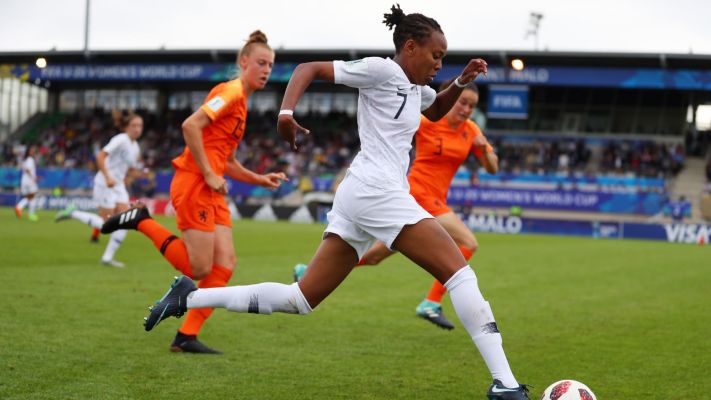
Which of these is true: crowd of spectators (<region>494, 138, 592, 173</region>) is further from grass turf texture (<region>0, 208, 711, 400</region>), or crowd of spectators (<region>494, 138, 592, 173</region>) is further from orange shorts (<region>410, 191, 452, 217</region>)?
orange shorts (<region>410, 191, 452, 217</region>)

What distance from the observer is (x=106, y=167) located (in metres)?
14.0

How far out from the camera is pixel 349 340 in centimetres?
727

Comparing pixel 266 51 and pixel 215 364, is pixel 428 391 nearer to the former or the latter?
pixel 215 364

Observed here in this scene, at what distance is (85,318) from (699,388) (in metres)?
5.40

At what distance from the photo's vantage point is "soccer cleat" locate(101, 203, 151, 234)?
23.3 feet

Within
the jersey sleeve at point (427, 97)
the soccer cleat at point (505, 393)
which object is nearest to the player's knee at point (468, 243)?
the jersey sleeve at point (427, 97)

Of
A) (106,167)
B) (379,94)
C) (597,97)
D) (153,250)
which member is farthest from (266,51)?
(597,97)

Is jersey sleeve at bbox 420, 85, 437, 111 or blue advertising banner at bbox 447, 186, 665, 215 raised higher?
jersey sleeve at bbox 420, 85, 437, 111

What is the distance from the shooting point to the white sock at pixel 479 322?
174 inches

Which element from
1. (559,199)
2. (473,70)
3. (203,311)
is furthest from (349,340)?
(559,199)

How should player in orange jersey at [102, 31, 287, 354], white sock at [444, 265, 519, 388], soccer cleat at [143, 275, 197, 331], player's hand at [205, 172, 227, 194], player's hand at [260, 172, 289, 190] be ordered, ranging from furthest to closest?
player's hand at [260, 172, 289, 190]
player in orange jersey at [102, 31, 287, 354]
player's hand at [205, 172, 227, 194]
soccer cleat at [143, 275, 197, 331]
white sock at [444, 265, 519, 388]

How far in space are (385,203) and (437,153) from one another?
154 inches

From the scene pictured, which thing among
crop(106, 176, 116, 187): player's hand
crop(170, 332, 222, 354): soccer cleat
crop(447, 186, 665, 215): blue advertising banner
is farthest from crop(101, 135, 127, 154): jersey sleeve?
crop(447, 186, 665, 215): blue advertising banner

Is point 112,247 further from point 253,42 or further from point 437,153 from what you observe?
point 253,42
